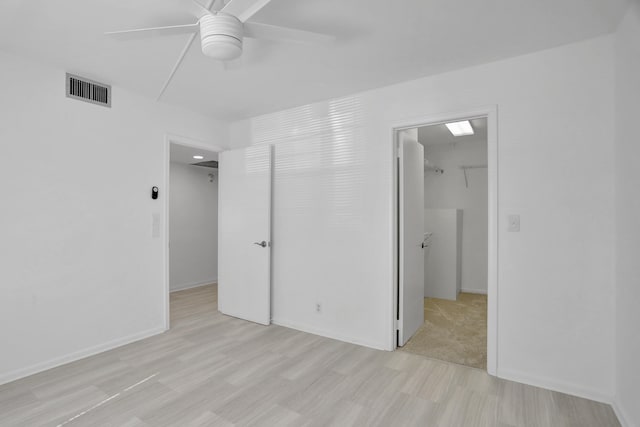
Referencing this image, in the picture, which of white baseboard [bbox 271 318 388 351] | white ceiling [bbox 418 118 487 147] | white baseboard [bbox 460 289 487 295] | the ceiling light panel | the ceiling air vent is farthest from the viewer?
white baseboard [bbox 460 289 487 295]

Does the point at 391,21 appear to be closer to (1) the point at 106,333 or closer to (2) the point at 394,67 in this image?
(2) the point at 394,67

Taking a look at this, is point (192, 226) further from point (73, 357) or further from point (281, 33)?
point (281, 33)

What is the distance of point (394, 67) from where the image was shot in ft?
8.93

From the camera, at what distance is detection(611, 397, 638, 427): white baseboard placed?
1.90 metres

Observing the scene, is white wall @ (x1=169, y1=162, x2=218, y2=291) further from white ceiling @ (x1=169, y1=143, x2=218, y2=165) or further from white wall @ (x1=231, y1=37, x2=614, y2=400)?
white wall @ (x1=231, y1=37, x2=614, y2=400)

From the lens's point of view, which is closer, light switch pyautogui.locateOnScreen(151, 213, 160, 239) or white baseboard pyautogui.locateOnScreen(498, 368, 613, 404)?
white baseboard pyautogui.locateOnScreen(498, 368, 613, 404)

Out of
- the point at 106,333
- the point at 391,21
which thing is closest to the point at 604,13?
the point at 391,21

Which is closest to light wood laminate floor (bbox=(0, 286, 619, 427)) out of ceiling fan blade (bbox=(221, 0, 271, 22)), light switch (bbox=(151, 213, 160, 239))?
light switch (bbox=(151, 213, 160, 239))

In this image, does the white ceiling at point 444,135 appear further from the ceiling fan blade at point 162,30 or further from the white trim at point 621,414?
the ceiling fan blade at point 162,30

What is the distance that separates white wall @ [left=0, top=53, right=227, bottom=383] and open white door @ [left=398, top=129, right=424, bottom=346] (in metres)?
2.54

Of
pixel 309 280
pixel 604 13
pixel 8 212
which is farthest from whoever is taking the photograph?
pixel 309 280

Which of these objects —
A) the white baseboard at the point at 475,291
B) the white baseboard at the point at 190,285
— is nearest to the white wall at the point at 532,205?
the white baseboard at the point at 475,291

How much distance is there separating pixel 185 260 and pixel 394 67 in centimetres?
Result: 462

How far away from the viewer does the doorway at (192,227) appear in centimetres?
541
